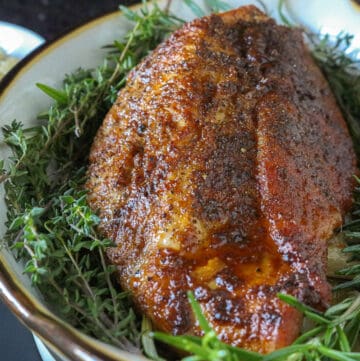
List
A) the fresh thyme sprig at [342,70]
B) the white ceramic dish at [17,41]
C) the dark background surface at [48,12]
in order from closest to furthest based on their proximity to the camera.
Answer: the fresh thyme sprig at [342,70] < the white ceramic dish at [17,41] < the dark background surface at [48,12]

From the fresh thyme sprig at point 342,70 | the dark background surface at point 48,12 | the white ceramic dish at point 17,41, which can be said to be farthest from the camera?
the dark background surface at point 48,12

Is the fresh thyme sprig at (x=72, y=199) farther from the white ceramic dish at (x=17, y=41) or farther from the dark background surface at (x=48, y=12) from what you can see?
the dark background surface at (x=48, y=12)

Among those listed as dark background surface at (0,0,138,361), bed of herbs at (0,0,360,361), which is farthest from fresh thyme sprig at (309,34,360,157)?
dark background surface at (0,0,138,361)

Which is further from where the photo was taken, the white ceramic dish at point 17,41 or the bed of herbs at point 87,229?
the white ceramic dish at point 17,41

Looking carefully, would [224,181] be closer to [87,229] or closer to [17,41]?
[87,229]

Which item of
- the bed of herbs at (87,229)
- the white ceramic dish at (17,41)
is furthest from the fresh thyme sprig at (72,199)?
the white ceramic dish at (17,41)

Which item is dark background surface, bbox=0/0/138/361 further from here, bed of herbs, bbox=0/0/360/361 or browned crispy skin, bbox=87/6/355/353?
browned crispy skin, bbox=87/6/355/353
